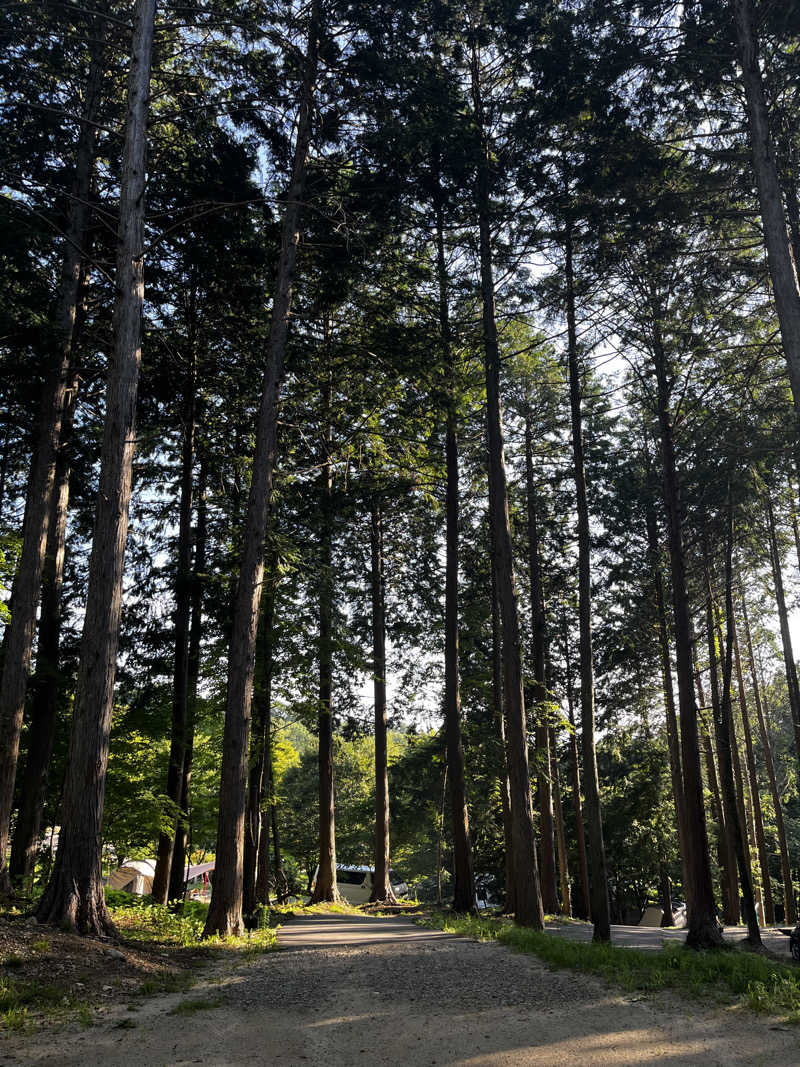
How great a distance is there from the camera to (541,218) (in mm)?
13531

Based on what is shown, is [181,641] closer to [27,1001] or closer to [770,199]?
[27,1001]

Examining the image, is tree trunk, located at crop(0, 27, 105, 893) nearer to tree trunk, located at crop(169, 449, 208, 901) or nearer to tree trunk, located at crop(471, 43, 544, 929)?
tree trunk, located at crop(169, 449, 208, 901)

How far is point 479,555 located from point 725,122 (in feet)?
43.3

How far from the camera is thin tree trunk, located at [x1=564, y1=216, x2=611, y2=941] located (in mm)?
12836

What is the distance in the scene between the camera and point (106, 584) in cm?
827

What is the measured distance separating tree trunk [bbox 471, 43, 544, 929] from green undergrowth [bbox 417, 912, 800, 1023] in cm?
293

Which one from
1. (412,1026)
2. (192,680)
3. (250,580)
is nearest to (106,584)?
(250,580)

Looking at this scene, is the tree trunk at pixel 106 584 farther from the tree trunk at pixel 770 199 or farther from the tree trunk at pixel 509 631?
the tree trunk at pixel 770 199

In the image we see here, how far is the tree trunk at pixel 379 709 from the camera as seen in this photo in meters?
19.6

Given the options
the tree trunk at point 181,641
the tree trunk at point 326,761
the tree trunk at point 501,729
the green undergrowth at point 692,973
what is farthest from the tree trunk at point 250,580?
the tree trunk at point 501,729

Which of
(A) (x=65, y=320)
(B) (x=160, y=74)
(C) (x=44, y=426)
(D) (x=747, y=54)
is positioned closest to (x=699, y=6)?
(D) (x=747, y=54)

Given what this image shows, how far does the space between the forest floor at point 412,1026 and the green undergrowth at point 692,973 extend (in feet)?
0.84

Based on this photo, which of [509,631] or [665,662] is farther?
[665,662]

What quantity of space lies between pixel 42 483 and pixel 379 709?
1210cm
